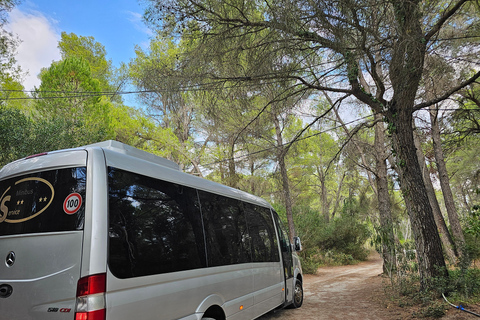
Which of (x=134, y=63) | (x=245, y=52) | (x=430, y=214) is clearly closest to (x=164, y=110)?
(x=134, y=63)

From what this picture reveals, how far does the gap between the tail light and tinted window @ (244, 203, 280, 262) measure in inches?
115

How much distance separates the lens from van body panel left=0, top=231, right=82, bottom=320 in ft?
7.09

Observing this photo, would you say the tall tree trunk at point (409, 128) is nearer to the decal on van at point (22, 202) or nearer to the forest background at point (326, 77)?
the forest background at point (326, 77)

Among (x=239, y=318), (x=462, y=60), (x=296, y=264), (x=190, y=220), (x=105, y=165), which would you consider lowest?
(x=239, y=318)

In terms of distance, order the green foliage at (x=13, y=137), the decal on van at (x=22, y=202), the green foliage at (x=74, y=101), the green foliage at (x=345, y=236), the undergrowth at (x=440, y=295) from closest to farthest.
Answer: the decal on van at (x=22, y=202)
the undergrowth at (x=440, y=295)
the green foliage at (x=13, y=137)
the green foliage at (x=74, y=101)
the green foliage at (x=345, y=236)

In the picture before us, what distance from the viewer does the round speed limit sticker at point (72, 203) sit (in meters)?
2.38

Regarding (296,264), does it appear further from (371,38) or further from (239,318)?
(371,38)

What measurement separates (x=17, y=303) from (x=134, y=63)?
19.0 metres

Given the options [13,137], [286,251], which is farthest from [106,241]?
[13,137]

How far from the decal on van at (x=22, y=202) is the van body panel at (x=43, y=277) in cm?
25

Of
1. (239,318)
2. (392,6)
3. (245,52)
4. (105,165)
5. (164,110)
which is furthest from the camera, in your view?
(164,110)

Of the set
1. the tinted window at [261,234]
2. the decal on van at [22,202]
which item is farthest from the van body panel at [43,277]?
the tinted window at [261,234]

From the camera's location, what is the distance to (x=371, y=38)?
6.47 m

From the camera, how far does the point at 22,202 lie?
270cm
